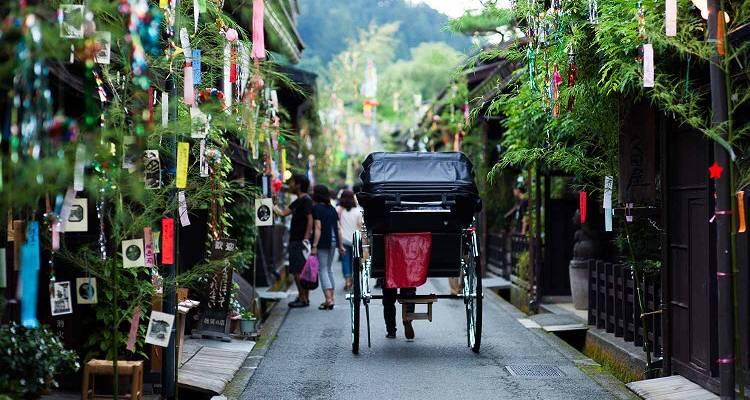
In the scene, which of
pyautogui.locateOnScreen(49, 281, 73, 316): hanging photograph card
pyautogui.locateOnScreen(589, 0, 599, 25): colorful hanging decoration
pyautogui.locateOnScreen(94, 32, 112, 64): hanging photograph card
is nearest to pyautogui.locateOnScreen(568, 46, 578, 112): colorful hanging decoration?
pyautogui.locateOnScreen(589, 0, 599, 25): colorful hanging decoration

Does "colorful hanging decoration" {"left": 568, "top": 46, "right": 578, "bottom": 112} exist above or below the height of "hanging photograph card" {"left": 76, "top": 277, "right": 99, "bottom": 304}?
above

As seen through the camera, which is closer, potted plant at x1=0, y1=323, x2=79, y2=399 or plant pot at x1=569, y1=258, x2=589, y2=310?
potted plant at x1=0, y1=323, x2=79, y2=399

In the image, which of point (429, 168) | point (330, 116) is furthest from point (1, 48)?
point (330, 116)

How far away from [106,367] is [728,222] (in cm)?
477

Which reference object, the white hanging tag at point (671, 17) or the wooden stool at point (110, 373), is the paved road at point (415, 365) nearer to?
the wooden stool at point (110, 373)

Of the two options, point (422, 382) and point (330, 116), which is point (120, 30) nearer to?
point (422, 382)

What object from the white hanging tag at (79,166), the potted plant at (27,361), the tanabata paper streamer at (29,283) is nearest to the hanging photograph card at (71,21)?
the white hanging tag at (79,166)

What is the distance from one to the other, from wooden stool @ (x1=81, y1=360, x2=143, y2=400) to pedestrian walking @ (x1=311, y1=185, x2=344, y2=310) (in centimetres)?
877

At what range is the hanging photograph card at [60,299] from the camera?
7898 millimetres

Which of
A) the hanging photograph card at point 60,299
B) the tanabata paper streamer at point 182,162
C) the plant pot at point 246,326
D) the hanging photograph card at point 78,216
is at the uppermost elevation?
the tanabata paper streamer at point 182,162

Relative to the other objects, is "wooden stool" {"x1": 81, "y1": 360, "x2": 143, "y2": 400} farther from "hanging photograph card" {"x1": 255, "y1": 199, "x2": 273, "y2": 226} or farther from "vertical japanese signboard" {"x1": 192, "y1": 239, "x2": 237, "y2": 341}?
"hanging photograph card" {"x1": 255, "y1": 199, "x2": 273, "y2": 226}

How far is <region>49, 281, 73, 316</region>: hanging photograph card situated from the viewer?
311 inches

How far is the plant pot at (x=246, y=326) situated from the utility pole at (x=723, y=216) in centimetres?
725

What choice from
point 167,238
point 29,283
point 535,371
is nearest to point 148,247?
point 167,238
